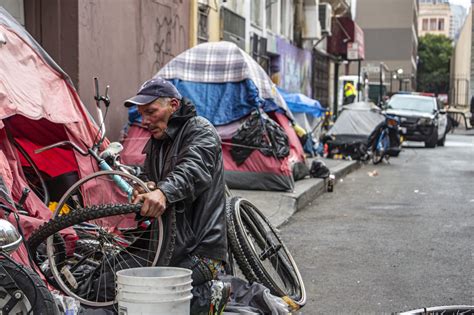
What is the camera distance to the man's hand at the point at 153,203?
4121mm

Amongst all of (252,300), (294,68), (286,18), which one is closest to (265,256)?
(252,300)

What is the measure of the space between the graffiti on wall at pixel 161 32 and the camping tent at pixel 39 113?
189 inches

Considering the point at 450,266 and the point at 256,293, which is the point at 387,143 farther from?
the point at 256,293

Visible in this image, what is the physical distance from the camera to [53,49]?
9742mm

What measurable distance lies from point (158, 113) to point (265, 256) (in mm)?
1795

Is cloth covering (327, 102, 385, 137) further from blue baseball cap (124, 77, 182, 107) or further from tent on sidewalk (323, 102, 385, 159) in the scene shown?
blue baseball cap (124, 77, 182, 107)

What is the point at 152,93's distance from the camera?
179 inches

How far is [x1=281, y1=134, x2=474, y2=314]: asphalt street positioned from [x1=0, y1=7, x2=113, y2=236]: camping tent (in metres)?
2.34

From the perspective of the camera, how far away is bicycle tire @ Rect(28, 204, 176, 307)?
418 centimetres

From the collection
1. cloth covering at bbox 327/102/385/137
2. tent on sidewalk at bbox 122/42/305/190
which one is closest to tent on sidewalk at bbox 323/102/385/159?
cloth covering at bbox 327/102/385/137

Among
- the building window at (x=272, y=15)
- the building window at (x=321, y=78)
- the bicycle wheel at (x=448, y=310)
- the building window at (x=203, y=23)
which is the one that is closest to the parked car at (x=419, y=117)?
the building window at (x=321, y=78)

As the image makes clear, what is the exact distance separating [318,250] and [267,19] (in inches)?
579

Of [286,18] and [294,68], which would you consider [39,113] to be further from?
[294,68]

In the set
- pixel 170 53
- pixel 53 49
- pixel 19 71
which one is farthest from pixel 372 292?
pixel 170 53
